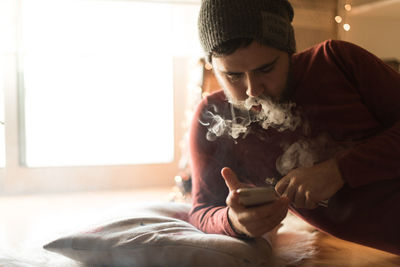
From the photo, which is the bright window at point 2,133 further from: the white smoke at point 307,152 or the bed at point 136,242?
the white smoke at point 307,152

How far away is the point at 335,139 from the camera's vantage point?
77cm

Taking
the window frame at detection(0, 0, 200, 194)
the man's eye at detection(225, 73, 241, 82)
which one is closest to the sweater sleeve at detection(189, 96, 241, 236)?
the man's eye at detection(225, 73, 241, 82)

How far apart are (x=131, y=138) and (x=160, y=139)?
0.09 m

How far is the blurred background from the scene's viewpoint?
0.83 m

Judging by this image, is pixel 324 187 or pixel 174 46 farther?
pixel 174 46

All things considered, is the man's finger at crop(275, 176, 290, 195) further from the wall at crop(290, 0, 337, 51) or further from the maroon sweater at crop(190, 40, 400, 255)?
the wall at crop(290, 0, 337, 51)

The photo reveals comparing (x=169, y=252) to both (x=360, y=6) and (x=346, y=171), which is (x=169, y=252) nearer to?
(x=346, y=171)

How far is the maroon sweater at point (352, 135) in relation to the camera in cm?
72

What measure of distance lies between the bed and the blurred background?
0.08 m

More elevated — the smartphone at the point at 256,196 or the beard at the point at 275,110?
the beard at the point at 275,110

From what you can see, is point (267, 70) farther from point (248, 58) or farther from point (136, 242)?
point (136, 242)

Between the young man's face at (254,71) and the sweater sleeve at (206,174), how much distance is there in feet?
0.43

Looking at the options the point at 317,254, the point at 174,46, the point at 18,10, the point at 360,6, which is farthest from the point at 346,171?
the point at 18,10

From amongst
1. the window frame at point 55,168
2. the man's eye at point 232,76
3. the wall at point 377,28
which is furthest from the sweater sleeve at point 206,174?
the wall at point 377,28
